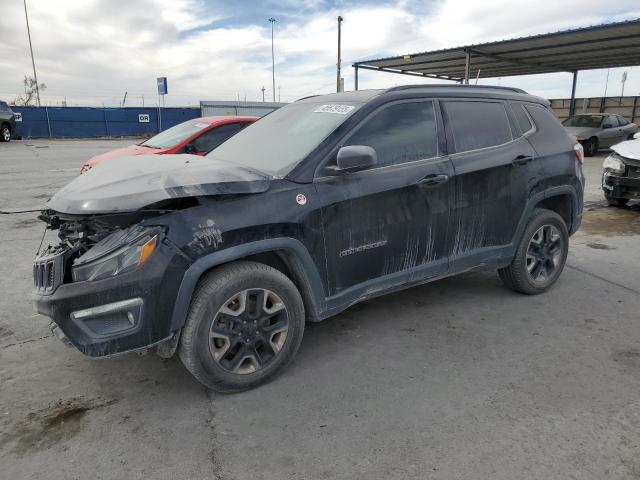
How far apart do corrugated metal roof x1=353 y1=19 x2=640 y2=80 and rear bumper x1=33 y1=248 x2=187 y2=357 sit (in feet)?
58.7

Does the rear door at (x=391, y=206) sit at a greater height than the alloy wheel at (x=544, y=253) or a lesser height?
greater

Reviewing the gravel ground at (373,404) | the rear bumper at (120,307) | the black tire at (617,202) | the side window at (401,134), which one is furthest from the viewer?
the black tire at (617,202)

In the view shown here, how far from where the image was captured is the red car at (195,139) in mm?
7738

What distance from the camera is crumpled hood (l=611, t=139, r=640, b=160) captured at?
7785 millimetres

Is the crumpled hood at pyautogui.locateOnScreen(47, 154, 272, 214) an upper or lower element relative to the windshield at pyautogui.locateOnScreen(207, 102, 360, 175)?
lower

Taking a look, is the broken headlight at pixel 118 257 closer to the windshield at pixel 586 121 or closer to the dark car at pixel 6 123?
the windshield at pixel 586 121

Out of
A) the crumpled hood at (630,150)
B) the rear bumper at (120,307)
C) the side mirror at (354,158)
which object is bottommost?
the rear bumper at (120,307)

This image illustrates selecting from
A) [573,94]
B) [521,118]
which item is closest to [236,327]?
[521,118]

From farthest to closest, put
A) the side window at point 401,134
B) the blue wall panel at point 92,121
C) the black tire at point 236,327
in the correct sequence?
the blue wall panel at point 92,121
the side window at point 401,134
the black tire at point 236,327

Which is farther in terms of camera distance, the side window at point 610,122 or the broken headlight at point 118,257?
the side window at point 610,122

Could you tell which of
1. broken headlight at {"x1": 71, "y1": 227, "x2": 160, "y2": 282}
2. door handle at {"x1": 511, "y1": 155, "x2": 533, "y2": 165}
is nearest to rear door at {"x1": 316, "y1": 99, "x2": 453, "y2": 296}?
door handle at {"x1": 511, "y1": 155, "x2": 533, "y2": 165}

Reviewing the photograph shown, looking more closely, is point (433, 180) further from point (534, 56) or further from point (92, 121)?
point (92, 121)

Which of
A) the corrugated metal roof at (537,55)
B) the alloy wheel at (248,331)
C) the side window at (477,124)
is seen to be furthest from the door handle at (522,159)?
the corrugated metal roof at (537,55)

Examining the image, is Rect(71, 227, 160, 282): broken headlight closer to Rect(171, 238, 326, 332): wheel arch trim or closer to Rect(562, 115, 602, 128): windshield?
Rect(171, 238, 326, 332): wheel arch trim
